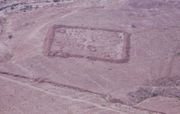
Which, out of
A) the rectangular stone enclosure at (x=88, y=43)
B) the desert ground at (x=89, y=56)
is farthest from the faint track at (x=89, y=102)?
the rectangular stone enclosure at (x=88, y=43)

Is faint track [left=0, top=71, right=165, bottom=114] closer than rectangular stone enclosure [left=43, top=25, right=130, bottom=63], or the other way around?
faint track [left=0, top=71, right=165, bottom=114]

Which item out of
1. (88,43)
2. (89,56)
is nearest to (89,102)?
(89,56)

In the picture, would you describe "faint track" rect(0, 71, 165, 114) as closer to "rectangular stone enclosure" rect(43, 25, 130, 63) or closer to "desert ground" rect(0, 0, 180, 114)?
"desert ground" rect(0, 0, 180, 114)

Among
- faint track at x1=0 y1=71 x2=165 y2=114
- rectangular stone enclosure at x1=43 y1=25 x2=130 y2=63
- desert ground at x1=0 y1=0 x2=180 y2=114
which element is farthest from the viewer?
rectangular stone enclosure at x1=43 y1=25 x2=130 y2=63

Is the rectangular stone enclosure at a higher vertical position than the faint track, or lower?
higher

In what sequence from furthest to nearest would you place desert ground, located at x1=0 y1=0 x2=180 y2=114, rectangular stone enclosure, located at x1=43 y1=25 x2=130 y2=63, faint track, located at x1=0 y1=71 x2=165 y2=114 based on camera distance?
rectangular stone enclosure, located at x1=43 y1=25 x2=130 y2=63, desert ground, located at x1=0 y1=0 x2=180 y2=114, faint track, located at x1=0 y1=71 x2=165 y2=114

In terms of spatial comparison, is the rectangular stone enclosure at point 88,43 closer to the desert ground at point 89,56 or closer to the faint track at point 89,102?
the desert ground at point 89,56

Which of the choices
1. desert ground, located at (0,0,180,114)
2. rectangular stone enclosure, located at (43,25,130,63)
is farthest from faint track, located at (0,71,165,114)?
rectangular stone enclosure, located at (43,25,130,63)
